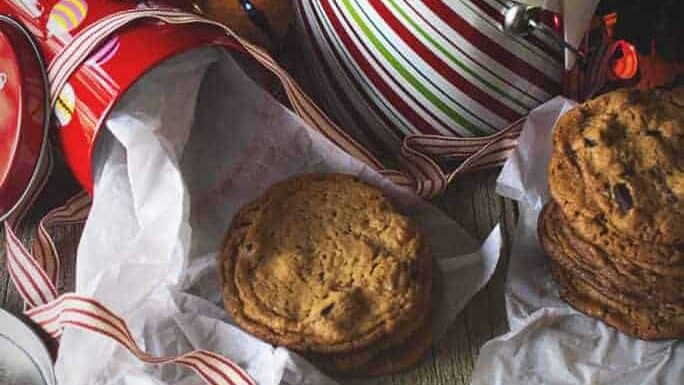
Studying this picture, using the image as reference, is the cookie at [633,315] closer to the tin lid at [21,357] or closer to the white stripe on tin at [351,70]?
the white stripe on tin at [351,70]

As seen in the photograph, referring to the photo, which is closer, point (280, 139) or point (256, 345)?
point (256, 345)

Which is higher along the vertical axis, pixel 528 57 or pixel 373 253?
pixel 528 57

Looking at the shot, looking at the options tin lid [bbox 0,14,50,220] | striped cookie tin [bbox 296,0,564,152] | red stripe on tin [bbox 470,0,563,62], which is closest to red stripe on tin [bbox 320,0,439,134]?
striped cookie tin [bbox 296,0,564,152]

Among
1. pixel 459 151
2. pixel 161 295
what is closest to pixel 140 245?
pixel 161 295

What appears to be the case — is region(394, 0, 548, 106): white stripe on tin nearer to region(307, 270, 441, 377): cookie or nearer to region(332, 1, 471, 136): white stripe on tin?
region(332, 1, 471, 136): white stripe on tin

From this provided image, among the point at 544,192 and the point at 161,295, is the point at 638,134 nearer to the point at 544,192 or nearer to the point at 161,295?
the point at 544,192

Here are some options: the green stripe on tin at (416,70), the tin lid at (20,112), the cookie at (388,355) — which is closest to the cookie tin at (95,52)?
the tin lid at (20,112)
